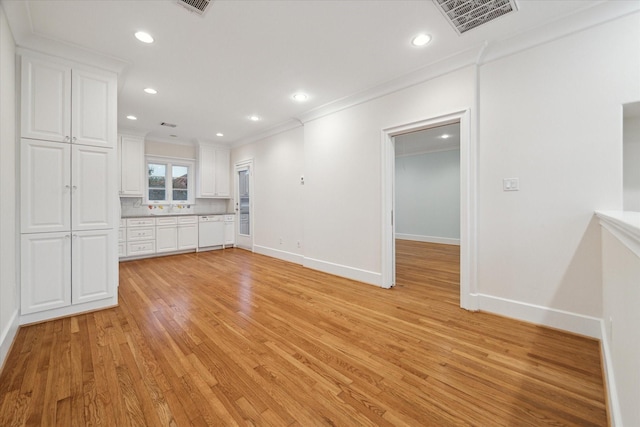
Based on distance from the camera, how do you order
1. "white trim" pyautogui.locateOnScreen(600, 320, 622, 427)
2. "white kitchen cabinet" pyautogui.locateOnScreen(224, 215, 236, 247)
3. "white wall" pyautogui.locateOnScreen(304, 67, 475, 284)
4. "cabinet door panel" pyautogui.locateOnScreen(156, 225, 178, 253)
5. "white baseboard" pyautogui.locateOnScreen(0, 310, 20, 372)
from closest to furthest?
"white trim" pyautogui.locateOnScreen(600, 320, 622, 427) < "white baseboard" pyautogui.locateOnScreen(0, 310, 20, 372) < "white wall" pyautogui.locateOnScreen(304, 67, 475, 284) < "cabinet door panel" pyautogui.locateOnScreen(156, 225, 178, 253) < "white kitchen cabinet" pyautogui.locateOnScreen(224, 215, 236, 247)

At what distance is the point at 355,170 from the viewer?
3.75 m

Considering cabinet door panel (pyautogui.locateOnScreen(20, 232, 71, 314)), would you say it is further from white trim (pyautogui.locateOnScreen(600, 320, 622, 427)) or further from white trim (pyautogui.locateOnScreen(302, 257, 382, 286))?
white trim (pyautogui.locateOnScreen(600, 320, 622, 427))

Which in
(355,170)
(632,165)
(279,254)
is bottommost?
(279,254)

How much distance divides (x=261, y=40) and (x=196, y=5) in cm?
61

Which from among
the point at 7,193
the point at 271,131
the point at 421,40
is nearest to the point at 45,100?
the point at 7,193

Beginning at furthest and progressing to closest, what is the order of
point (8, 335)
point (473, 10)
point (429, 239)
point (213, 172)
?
point (429, 239) < point (213, 172) < point (473, 10) < point (8, 335)

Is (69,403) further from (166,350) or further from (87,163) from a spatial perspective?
(87,163)

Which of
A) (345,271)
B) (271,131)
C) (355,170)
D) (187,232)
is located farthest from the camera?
(187,232)

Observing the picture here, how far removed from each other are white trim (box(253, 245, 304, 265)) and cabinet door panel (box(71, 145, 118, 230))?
110 inches

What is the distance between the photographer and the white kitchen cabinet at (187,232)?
5.88 m

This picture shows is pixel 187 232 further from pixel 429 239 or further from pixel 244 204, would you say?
pixel 429 239

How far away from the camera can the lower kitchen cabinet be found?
7.91ft

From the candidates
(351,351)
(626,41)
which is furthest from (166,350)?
(626,41)

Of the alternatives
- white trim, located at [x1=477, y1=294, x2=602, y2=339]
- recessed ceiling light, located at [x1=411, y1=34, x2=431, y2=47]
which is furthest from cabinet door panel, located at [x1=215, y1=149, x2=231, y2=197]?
white trim, located at [x1=477, y1=294, x2=602, y2=339]
